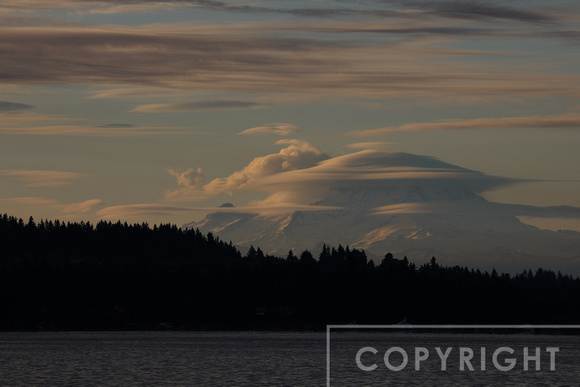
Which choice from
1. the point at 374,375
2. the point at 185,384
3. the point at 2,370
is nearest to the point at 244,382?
the point at 185,384

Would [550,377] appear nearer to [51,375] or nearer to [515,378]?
[515,378]

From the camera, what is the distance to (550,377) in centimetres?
19812

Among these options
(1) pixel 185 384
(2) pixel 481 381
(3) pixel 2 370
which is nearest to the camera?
(1) pixel 185 384

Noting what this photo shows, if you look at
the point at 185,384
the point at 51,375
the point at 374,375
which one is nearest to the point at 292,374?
the point at 374,375

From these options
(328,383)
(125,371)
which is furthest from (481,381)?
(125,371)

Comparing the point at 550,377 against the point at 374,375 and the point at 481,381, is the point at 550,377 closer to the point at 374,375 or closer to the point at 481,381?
the point at 481,381

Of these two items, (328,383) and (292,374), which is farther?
(292,374)

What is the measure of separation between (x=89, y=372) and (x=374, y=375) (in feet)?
167

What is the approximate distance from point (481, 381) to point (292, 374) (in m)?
33.2

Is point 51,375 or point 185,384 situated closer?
point 185,384

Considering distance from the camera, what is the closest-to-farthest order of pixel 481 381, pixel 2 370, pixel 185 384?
pixel 185 384
pixel 481 381
pixel 2 370

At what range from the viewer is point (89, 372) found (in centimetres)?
19650

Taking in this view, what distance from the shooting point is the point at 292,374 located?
640 ft

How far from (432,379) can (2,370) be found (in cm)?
7649
